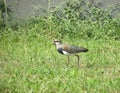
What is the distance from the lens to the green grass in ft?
20.3

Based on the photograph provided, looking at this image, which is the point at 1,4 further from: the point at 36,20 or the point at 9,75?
the point at 9,75

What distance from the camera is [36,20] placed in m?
10.5

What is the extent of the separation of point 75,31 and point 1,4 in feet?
5.64

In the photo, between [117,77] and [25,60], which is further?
[25,60]

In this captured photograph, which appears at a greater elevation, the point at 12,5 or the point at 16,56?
the point at 12,5

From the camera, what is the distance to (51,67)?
290 inches

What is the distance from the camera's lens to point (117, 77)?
6.76 meters

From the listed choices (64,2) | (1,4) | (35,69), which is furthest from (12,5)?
(35,69)

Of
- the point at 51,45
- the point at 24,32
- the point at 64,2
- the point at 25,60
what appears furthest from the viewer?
the point at 64,2

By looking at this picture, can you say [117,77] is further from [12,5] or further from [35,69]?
[12,5]

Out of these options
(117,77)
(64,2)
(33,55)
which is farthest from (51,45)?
(117,77)

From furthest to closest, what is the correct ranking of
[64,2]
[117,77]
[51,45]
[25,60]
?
1. [64,2]
2. [51,45]
3. [25,60]
4. [117,77]

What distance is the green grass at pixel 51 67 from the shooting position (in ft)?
20.3

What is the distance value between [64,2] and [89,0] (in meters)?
0.57
